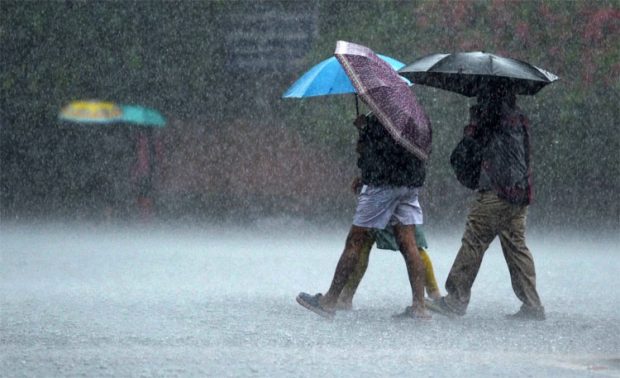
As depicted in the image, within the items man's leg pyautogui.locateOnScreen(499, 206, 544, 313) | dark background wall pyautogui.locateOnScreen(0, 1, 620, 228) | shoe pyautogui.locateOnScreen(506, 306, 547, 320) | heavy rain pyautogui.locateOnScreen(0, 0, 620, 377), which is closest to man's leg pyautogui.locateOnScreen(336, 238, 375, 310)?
heavy rain pyautogui.locateOnScreen(0, 0, 620, 377)

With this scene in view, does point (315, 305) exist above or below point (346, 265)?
below

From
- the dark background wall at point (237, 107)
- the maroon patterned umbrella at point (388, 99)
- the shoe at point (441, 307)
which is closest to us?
the maroon patterned umbrella at point (388, 99)

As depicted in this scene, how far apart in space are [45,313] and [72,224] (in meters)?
7.80

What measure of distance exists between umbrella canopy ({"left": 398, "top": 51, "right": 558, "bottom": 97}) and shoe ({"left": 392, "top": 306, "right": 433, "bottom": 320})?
168 centimetres

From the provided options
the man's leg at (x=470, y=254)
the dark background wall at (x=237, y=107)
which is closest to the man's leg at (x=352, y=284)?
the man's leg at (x=470, y=254)

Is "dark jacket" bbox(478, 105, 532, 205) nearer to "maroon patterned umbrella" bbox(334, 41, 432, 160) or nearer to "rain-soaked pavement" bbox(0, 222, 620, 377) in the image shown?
"maroon patterned umbrella" bbox(334, 41, 432, 160)

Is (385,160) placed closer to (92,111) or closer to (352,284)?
(352,284)

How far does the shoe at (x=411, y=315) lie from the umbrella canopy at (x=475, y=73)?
168cm

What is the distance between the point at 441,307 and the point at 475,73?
1.70m

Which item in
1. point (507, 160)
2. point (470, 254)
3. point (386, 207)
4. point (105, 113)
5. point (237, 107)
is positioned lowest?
point (470, 254)

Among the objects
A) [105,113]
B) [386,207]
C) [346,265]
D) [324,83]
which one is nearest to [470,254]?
[386,207]

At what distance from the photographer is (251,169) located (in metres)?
18.7

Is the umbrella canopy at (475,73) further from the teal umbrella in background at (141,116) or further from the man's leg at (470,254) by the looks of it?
the teal umbrella in background at (141,116)

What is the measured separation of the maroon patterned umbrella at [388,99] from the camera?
814cm
